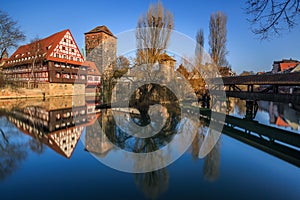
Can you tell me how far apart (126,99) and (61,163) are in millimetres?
9246

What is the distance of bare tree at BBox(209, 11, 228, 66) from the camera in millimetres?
18578

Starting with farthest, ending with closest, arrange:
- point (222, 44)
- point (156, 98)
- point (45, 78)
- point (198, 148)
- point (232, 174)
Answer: point (45, 78) < point (222, 44) < point (156, 98) < point (198, 148) < point (232, 174)

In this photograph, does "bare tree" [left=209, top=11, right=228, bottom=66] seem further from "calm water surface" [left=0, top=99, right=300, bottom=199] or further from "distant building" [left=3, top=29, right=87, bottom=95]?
"distant building" [left=3, top=29, right=87, bottom=95]

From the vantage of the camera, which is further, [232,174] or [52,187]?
[232,174]

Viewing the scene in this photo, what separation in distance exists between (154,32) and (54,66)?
728 inches

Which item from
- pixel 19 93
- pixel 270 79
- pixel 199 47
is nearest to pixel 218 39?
pixel 199 47

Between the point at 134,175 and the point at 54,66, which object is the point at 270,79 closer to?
the point at 134,175

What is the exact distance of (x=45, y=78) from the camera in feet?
77.6

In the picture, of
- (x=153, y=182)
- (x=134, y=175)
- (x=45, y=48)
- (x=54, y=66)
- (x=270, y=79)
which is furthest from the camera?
(x=45, y=48)

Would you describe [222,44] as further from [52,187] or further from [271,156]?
[52,187]

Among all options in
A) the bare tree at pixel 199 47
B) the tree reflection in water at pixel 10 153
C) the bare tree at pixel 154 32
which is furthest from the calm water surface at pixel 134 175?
the bare tree at pixel 199 47

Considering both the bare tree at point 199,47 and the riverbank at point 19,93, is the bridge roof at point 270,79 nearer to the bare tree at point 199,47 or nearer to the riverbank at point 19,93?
the bare tree at point 199,47

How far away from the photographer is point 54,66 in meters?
23.5

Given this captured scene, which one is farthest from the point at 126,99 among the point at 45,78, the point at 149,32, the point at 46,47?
Answer: the point at 46,47
